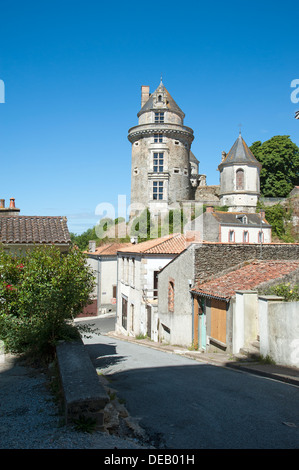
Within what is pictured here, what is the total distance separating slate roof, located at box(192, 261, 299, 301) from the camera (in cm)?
1374

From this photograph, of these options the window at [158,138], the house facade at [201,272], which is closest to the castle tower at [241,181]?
the window at [158,138]

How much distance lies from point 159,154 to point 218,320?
36.2 metres

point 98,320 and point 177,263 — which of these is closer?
point 177,263

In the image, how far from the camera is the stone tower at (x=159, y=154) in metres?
48.0

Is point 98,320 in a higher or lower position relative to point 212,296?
lower

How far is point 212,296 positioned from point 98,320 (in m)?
23.4

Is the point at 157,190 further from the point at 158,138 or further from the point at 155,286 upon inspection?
the point at 155,286

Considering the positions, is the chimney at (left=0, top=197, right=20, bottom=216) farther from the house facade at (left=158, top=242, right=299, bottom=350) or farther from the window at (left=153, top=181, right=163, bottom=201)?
the window at (left=153, top=181, right=163, bottom=201)

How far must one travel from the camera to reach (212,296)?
1441cm

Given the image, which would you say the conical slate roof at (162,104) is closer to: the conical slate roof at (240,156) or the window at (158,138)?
the window at (158,138)

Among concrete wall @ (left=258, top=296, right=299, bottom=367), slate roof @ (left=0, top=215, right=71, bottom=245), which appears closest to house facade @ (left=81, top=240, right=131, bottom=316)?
slate roof @ (left=0, top=215, right=71, bottom=245)

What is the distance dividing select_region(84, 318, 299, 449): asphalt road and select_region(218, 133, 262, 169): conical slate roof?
3916cm

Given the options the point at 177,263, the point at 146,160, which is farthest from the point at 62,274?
the point at 146,160
